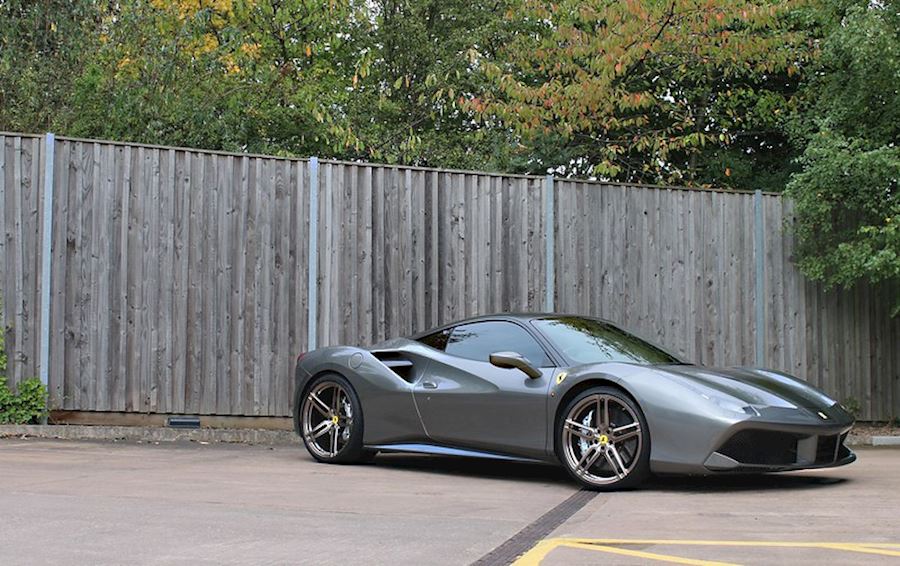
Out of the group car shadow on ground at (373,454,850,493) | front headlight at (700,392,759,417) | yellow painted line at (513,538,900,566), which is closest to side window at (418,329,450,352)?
car shadow on ground at (373,454,850,493)

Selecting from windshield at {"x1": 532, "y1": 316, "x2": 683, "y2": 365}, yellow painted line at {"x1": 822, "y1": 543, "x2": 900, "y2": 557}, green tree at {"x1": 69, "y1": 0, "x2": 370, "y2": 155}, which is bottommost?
yellow painted line at {"x1": 822, "y1": 543, "x2": 900, "y2": 557}

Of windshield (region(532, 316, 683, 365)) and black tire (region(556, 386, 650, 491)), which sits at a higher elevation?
windshield (region(532, 316, 683, 365))

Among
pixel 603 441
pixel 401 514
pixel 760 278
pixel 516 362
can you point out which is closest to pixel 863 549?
pixel 401 514

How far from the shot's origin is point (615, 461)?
282 inches

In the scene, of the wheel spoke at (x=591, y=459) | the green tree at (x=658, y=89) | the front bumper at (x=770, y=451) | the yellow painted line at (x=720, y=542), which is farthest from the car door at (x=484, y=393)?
the green tree at (x=658, y=89)

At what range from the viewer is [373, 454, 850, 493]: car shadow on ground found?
7.37 m

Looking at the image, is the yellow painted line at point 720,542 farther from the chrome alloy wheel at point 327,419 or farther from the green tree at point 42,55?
the green tree at point 42,55

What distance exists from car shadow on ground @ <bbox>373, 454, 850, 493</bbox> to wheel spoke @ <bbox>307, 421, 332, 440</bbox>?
49 cm

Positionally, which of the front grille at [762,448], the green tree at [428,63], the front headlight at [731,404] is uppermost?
the green tree at [428,63]

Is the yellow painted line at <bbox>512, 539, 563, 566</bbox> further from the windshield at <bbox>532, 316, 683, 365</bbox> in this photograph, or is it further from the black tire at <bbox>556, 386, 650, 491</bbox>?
the windshield at <bbox>532, 316, 683, 365</bbox>

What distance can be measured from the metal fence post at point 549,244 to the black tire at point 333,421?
347 cm

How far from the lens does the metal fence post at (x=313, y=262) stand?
10914mm

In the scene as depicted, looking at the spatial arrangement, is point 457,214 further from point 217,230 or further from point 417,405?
point 417,405

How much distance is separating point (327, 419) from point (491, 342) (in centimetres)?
159
